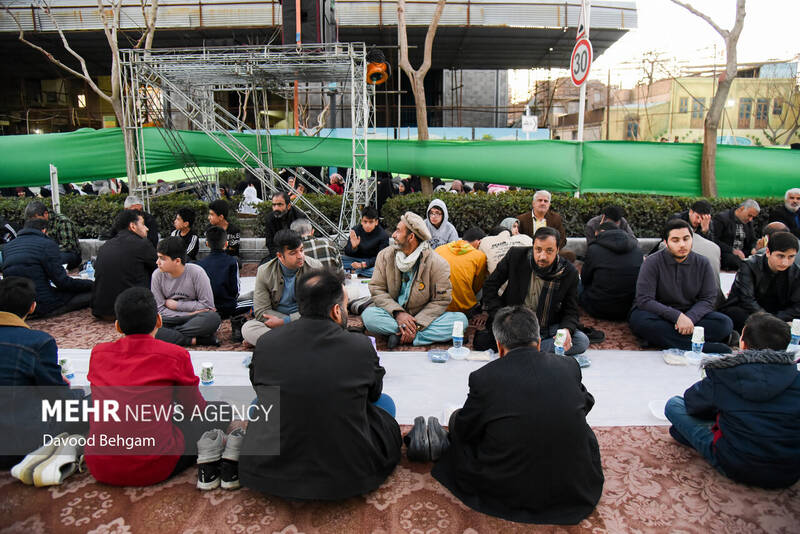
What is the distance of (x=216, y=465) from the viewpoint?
291cm

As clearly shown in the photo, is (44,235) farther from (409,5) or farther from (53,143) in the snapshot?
(409,5)

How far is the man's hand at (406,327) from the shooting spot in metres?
4.92

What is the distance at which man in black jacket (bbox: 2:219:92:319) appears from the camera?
5.71 meters

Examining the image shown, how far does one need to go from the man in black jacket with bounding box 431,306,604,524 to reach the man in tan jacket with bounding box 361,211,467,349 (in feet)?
7.35

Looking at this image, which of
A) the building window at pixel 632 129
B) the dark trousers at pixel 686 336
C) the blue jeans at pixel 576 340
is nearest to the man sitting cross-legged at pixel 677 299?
the dark trousers at pixel 686 336

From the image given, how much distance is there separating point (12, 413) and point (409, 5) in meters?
15.7

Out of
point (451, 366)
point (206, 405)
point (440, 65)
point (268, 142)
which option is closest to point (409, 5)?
point (440, 65)

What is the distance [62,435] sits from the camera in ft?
10.2

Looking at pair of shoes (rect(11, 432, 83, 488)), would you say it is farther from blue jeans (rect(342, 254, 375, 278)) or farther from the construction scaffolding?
the construction scaffolding

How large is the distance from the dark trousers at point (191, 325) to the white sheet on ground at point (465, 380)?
171 millimetres

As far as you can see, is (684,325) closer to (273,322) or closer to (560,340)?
(560,340)

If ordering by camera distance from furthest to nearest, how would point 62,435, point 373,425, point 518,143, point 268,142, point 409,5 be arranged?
point 409,5 → point 268,142 → point 518,143 → point 62,435 → point 373,425

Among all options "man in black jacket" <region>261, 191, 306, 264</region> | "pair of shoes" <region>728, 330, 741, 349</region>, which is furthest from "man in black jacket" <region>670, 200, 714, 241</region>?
"man in black jacket" <region>261, 191, 306, 264</region>

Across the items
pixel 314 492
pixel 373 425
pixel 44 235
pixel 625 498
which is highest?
pixel 44 235
